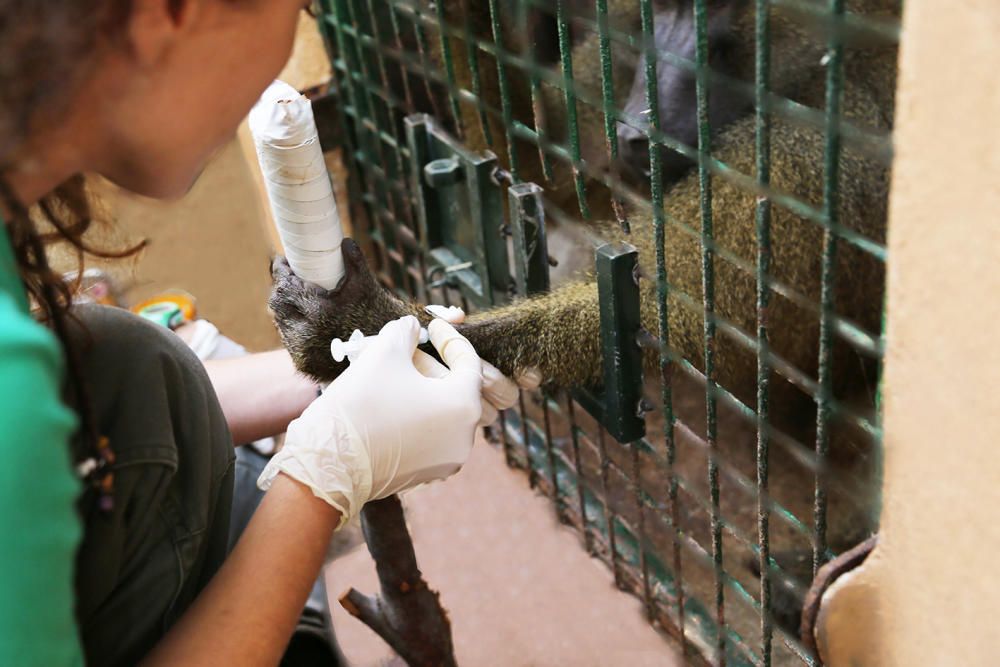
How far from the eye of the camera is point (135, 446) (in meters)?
1.21

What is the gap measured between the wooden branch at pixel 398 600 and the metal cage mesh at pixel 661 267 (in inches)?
15.3

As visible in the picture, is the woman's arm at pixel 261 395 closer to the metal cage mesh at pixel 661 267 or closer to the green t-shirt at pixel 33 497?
the metal cage mesh at pixel 661 267

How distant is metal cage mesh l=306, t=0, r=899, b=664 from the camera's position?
114cm

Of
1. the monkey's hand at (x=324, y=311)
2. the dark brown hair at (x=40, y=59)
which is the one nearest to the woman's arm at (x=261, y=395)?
the monkey's hand at (x=324, y=311)

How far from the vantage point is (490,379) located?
1.53 meters

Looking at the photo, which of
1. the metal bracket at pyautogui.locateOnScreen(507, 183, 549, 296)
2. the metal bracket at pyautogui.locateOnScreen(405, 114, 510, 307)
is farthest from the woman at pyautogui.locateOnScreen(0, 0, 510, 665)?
the metal bracket at pyautogui.locateOnScreen(405, 114, 510, 307)

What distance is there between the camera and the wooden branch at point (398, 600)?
4.87ft

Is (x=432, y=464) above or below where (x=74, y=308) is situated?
below

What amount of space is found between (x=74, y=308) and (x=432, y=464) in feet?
1.56

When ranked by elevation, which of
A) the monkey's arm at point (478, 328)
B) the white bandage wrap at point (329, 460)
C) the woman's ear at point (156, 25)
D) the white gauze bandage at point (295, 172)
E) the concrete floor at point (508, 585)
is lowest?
the concrete floor at point (508, 585)

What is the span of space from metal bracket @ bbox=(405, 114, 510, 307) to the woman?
0.41 metres

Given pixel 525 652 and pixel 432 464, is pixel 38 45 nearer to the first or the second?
pixel 432 464

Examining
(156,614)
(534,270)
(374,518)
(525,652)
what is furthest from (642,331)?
(156,614)

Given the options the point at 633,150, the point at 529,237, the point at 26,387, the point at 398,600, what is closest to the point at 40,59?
the point at 26,387
